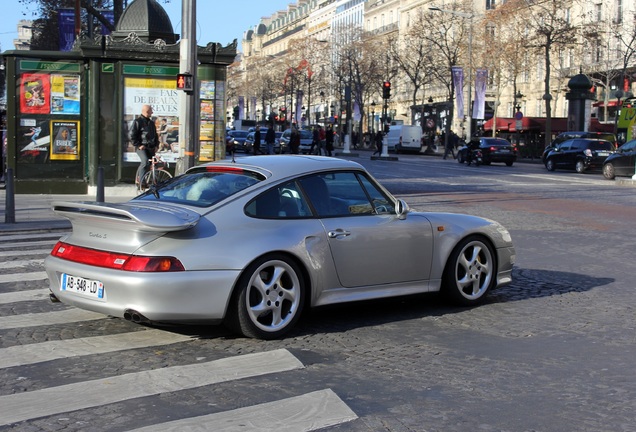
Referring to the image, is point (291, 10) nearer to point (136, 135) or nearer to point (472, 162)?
point (472, 162)

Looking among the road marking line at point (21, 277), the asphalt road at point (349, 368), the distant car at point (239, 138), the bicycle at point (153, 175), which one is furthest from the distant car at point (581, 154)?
the road marking line at point (21, 277)

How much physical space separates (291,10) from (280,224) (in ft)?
620

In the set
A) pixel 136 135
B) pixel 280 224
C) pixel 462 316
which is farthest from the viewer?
pixel 136 135

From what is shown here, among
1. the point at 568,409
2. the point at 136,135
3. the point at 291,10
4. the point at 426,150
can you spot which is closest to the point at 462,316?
the point at 568,409

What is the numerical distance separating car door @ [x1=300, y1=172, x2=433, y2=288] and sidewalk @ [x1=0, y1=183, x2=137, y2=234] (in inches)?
130

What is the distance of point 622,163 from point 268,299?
95.6 feet

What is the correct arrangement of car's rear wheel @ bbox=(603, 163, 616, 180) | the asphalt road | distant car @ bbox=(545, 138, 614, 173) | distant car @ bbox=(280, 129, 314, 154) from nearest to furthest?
the asphalt road → car's rear wheel @ bbox=(603, 163, 616, 180) → distant car @ bbox=(545, 138, 614, 173) → distant car @ bbox=(280, 129, 314, 154)

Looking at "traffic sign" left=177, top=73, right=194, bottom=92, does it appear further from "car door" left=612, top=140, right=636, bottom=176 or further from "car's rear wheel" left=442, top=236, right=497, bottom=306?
"car door" left=612, top=140, right=636, bottom=176

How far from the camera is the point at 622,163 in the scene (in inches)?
1299

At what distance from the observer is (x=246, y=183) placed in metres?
6.91

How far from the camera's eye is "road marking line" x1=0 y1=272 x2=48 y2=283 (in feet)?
29.4

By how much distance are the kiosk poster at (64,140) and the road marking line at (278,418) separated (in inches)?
599

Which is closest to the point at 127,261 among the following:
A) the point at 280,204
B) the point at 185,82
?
the point at 280,204

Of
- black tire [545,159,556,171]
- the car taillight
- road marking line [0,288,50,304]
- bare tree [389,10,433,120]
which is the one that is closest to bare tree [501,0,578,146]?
bare tree [389,10,433,120]
